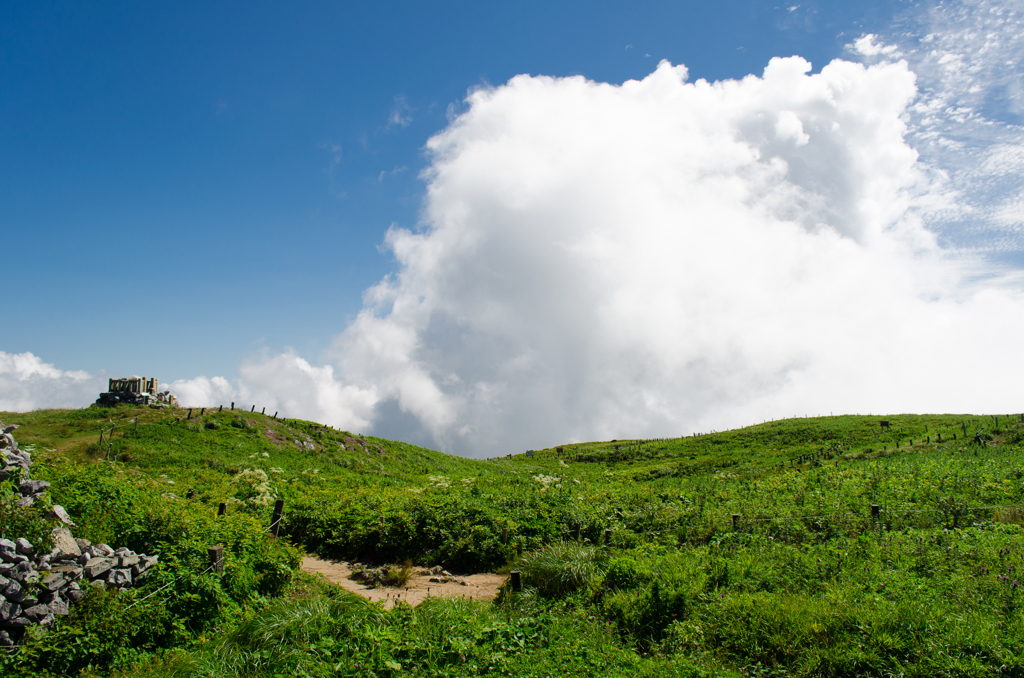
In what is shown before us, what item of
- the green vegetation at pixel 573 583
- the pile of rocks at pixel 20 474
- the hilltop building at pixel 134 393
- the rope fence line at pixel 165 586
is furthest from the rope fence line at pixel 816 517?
the hilltop building at pixel 134 393

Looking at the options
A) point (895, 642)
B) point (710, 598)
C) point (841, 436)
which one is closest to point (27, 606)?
point (710, 598)

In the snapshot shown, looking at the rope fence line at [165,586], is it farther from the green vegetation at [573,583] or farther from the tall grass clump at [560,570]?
the tall grass clump at [560,570]

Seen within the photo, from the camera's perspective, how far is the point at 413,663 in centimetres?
826

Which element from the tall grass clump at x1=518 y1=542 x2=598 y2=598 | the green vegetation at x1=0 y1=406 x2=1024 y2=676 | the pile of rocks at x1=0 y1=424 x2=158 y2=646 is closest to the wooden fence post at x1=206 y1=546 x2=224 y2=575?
the green vegetation at x1=0 y1=406 x2=1024 y2=676

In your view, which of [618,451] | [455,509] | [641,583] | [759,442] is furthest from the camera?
[618,451]

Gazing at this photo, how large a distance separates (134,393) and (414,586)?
4391 cm

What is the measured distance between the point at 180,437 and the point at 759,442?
59702 millimetres

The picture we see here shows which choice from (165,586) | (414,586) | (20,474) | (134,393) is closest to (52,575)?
(165,586)

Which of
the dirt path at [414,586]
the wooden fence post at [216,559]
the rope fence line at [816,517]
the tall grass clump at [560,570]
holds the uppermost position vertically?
the rope fence line at [816,517]

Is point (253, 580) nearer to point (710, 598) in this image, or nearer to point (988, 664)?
point (710, 598)

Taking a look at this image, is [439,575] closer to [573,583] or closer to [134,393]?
[573,583]

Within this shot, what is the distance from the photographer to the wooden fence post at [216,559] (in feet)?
34.0

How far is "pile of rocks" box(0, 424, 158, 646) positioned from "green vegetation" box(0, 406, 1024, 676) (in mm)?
336

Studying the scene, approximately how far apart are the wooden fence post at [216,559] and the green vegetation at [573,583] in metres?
0.14
